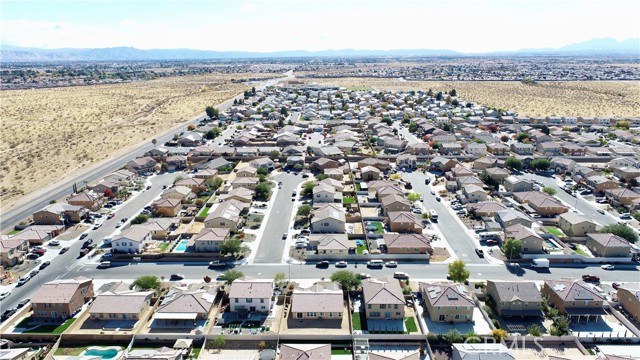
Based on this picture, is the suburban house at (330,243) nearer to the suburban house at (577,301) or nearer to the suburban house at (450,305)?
the suburban house at (450,305)

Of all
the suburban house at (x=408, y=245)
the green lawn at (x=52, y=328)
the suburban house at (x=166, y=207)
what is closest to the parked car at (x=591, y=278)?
the suburban house at (x=408, y=245)

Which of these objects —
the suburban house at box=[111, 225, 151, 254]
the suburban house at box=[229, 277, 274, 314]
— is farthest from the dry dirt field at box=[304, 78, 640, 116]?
the suburban house at box=[111, 225, 151, 254]

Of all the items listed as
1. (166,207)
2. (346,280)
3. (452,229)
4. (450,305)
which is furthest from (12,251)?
(452,229)

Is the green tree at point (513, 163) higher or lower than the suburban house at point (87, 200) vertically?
higher

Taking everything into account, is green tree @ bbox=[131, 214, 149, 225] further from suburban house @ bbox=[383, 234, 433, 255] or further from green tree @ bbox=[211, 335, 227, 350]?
suburban house @ bbox=[383, 234, 433, 255]

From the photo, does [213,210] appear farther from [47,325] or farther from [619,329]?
[619,329]
